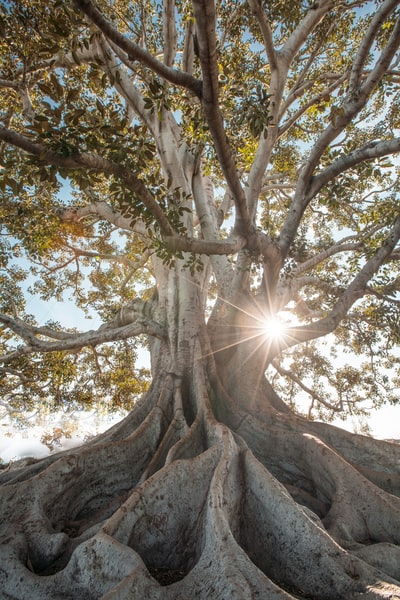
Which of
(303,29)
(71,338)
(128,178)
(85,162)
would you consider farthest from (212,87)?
(71,338)

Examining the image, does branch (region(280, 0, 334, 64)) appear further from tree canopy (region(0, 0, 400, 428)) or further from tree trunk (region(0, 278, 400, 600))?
tree trunk (region(0, 278, 400, 600))

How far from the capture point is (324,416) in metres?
11.3

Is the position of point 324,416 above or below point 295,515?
above

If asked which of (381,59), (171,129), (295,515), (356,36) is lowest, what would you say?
(295,515)

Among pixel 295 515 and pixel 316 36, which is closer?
pixel 295 515

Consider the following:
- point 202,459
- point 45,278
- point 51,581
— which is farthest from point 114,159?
point 45,278

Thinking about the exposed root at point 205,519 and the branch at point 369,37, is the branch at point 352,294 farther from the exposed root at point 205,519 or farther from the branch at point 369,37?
the branch at point 369,37

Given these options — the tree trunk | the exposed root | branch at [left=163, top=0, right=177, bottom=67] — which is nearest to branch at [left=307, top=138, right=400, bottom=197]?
the tree trunk

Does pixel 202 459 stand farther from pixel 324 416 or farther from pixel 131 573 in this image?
pixel 324 416

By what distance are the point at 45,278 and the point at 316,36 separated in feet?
28.3

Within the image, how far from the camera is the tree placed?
2.14 metres

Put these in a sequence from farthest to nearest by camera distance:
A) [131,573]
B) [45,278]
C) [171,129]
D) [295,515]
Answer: [45,278], [171,129], [295,515], [131,573]

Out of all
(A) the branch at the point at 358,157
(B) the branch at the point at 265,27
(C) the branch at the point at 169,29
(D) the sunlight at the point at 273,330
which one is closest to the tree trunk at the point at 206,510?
(D) the sunlight at the point at 273,330

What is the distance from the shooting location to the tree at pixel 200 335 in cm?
214
